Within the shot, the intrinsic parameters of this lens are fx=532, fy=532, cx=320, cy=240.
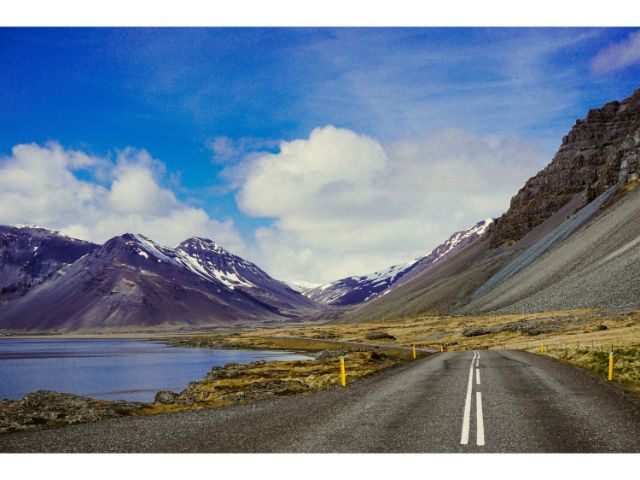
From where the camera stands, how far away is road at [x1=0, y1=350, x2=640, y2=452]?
12641 millimetres

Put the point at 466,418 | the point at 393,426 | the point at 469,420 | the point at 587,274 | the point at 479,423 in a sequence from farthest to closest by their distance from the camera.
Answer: the point at 587,274, the point at 466,418, the point at 469,420, the point at 479,423, the point at 393,426

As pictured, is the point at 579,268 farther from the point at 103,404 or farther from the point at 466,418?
the point at 103,404

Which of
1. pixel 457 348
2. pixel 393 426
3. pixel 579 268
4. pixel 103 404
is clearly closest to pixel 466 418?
pixel 393 426

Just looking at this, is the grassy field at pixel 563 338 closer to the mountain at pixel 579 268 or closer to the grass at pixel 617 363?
the grass at pixel 617 363

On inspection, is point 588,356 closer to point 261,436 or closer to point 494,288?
point 261,436

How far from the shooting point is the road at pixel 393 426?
12.6 meters

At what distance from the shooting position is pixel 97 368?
9338 cm

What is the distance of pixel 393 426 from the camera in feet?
47.3

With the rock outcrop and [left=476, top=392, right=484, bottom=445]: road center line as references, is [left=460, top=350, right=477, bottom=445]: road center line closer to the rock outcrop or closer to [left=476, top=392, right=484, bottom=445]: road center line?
[left=476, top=392, right=484, bottom=445]: road center line

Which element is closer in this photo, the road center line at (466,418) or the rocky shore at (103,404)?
the road center line at (466,418)

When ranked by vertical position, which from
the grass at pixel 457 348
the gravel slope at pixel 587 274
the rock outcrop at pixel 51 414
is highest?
the gravel slope at pixel 587 274

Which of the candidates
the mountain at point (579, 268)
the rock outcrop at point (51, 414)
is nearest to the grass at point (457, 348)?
the rock outcrop at point (51, 414)

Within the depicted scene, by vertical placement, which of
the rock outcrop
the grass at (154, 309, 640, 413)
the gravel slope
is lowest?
the grass at (154, 309, 640, 413)

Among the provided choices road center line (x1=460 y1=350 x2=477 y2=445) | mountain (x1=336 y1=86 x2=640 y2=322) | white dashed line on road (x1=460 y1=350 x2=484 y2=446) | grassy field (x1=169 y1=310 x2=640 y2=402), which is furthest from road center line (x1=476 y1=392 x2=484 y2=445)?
mountain (x1=336 y1=86 x2=640 y2=322)
